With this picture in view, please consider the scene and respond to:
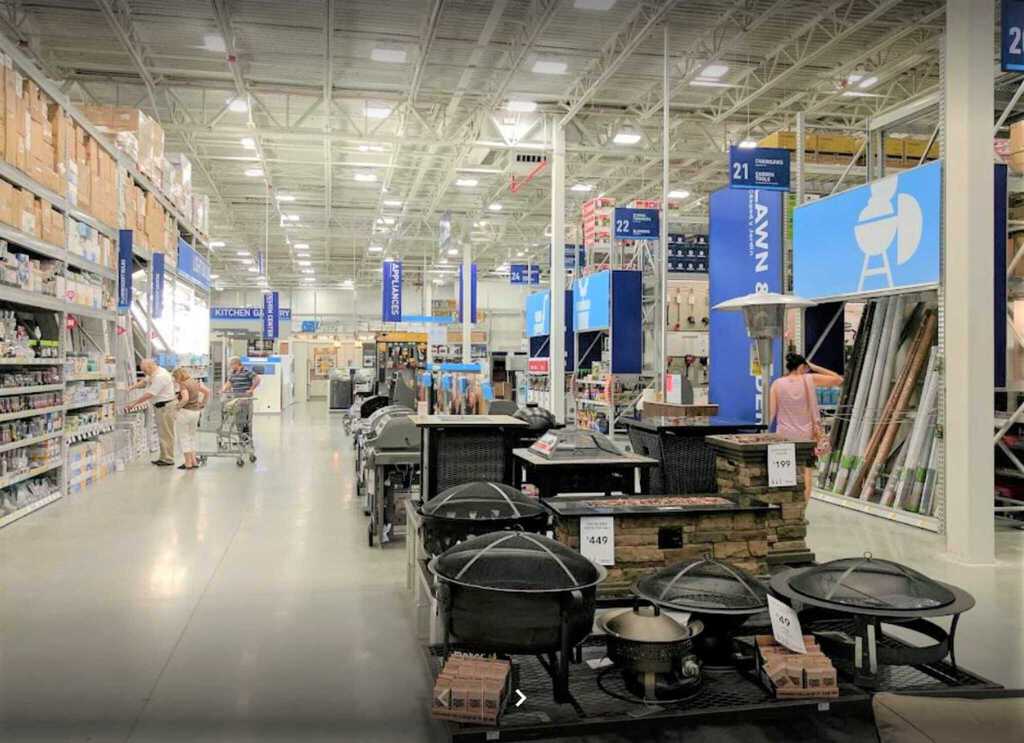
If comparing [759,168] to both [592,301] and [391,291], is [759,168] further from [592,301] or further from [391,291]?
[391,291]

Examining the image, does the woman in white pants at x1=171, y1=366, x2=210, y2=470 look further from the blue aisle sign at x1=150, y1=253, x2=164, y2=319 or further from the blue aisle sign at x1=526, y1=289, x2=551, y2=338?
the blue aisle sign at x1=526, y1=289, x2=551, y2=338

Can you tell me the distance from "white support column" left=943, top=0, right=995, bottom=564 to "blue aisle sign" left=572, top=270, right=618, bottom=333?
7029mm

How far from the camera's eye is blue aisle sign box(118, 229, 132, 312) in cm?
984

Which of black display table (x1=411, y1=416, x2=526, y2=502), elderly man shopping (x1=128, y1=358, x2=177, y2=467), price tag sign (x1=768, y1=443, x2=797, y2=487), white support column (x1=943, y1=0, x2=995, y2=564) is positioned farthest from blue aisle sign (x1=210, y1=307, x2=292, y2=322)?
price tag sign (x1=768, y1=443, x2=797, y2=487)

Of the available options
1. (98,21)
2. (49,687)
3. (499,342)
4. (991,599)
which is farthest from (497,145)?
(499,342)

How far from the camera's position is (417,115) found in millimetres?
13266

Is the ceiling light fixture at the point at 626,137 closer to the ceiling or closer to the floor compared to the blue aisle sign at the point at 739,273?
closer to the ceiling

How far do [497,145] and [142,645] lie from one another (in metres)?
11.6

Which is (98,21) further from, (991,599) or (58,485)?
(991,599)

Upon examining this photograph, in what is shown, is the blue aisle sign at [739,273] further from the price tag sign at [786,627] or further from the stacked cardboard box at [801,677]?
the stacked cardboard box at [801,677]

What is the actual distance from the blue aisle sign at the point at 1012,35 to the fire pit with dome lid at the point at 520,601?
4.38 m

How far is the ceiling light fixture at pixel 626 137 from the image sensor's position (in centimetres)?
1534

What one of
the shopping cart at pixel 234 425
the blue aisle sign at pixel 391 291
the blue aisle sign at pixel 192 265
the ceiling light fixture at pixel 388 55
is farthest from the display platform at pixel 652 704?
the blue aisle sign at pixel 391 291

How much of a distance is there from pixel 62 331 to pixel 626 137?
442 inches
